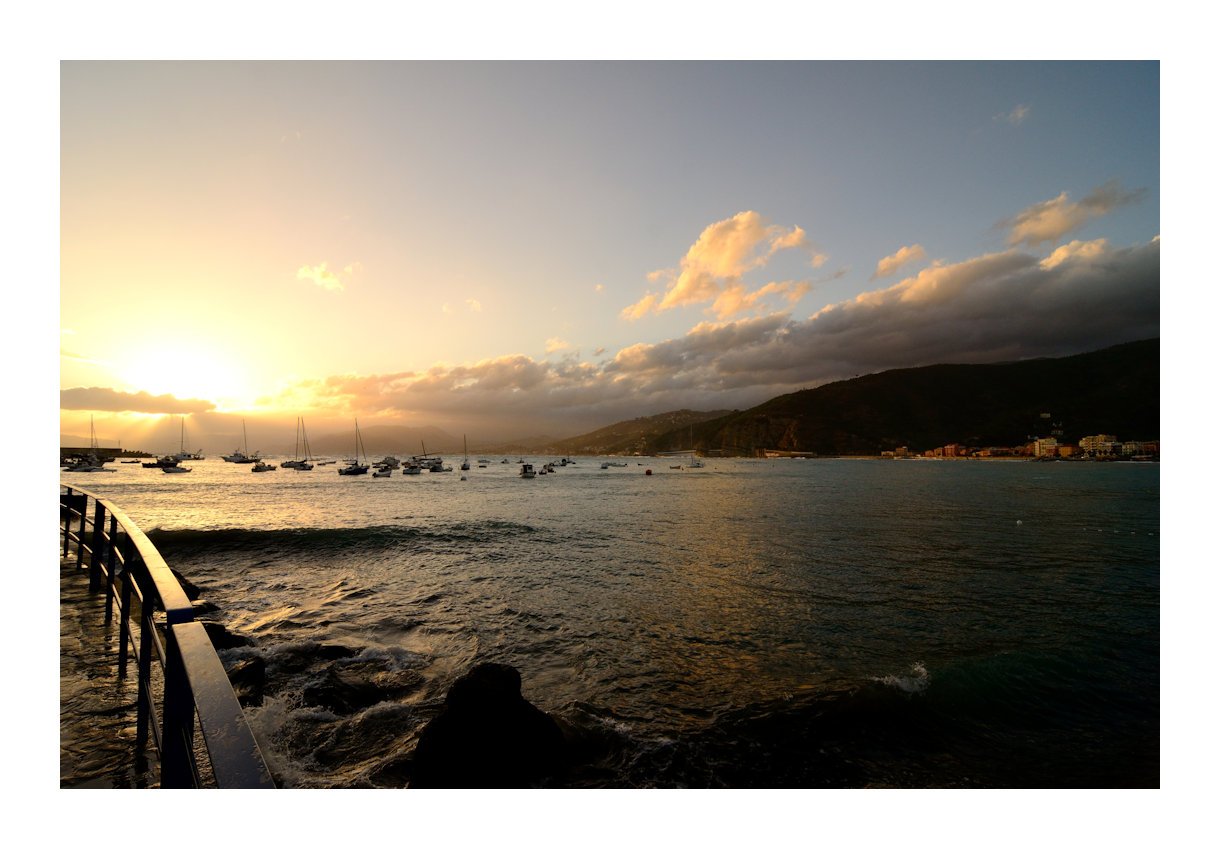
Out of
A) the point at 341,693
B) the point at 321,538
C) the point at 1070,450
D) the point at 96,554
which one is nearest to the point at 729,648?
the point at 341,693

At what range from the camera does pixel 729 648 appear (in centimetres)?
910

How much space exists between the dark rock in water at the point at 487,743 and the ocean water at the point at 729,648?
13.2 inches

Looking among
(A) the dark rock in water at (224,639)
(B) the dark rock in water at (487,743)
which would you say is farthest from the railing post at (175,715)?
(A) the dark rock in water at (224,639)

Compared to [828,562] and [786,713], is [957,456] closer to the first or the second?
[828,562]

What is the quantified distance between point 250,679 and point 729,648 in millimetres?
7721

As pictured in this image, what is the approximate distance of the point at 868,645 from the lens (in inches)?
361

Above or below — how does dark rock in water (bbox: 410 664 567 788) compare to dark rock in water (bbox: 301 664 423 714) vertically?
above

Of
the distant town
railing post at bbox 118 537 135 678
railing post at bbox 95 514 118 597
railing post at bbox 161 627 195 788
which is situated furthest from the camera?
the distant town

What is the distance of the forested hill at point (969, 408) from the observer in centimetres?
10806

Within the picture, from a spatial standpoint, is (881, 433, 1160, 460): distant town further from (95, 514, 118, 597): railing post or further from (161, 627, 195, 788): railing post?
(95, 514, 118, 597): railing post

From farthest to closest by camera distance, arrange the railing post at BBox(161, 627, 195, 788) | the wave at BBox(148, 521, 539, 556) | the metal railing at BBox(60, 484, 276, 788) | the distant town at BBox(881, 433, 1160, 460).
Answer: the distant town at BBox(881, 433, 1160, 460)
the wave at BBox(148, 521, 539, 556)
the railing post at BBox(161, 627, 195, 788)
the metal railing at BBox(60, 484, 276, 788)

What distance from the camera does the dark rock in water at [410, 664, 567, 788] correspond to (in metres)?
5.09

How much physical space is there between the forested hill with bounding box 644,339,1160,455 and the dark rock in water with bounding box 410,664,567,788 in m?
117

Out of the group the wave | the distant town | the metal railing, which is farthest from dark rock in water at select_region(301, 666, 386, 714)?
the distant town
